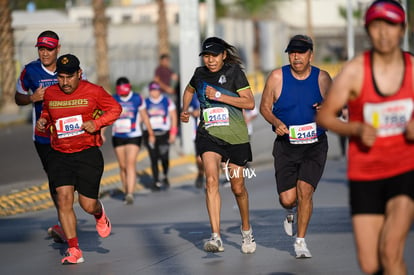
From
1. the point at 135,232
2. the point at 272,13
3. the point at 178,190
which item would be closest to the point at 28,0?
the point at 272,13

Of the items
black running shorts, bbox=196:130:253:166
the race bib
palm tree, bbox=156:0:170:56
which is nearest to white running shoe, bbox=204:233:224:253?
black running shorts, bbox=196:130:253:166

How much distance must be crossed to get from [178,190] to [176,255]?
8139 mm

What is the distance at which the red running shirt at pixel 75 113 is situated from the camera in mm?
10203

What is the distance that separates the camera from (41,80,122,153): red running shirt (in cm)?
1020

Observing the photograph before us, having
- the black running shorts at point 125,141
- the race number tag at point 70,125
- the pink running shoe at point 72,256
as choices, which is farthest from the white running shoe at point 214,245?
the black running shorts at point 125,141

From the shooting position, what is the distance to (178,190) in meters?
18.7

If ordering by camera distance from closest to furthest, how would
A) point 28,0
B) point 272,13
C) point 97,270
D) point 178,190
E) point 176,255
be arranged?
1. point 97,270
2. point 176,255
3. point 178,190
4. point 28,0
5. point 272,13

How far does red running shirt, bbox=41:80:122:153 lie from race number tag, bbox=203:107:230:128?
999 mm

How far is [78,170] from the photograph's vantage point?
405 inches

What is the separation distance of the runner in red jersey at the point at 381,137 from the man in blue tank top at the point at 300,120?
11.0 feet

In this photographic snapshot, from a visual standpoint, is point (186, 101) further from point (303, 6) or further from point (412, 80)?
point (303, 6)

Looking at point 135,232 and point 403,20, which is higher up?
point 403,20

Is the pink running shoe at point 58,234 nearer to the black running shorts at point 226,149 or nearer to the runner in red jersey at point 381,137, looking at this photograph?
the black running shorts at point 226,149

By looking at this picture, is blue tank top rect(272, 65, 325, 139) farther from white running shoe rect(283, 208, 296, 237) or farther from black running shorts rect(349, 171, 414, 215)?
black running shorts rect(349, 171, 414, 215)
